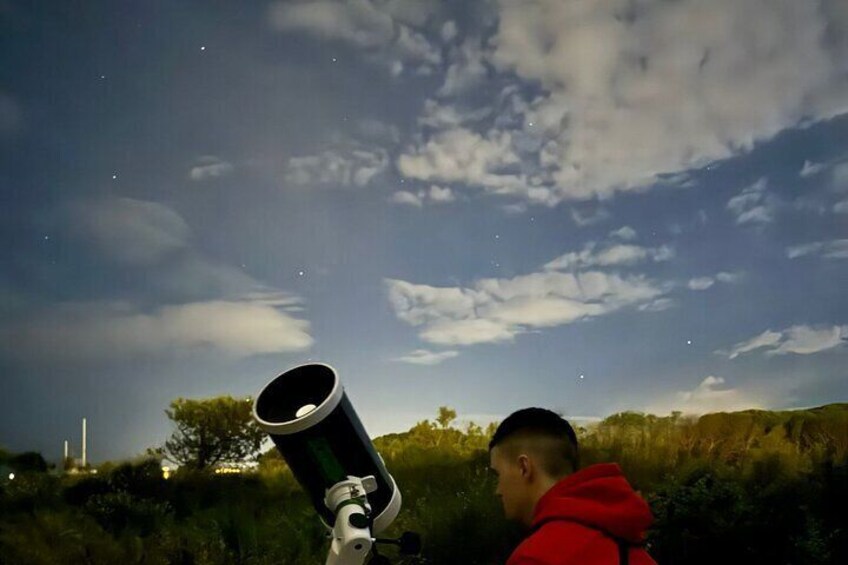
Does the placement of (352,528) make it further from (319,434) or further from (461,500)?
(461,500)

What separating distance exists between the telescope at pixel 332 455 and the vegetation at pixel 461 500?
303cm

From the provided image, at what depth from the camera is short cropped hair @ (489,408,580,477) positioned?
6.85 feet

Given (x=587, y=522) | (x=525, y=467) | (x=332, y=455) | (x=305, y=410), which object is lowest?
(x=587, y=522)

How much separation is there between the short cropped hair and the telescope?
34cm

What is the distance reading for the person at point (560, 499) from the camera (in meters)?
1.70

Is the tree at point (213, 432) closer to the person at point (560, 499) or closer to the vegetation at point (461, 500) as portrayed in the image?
the vegetation at point (461, 500)

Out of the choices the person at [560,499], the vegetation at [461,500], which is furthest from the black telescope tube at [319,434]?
the vegetation at [461,500]

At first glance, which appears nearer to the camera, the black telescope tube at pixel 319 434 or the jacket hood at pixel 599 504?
the jacket hood at pixel 599 504

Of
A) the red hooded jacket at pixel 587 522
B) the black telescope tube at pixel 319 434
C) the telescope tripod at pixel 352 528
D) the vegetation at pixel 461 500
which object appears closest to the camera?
the red hooded jacket at pixel 587 522

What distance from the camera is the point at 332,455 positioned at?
7.13 feet

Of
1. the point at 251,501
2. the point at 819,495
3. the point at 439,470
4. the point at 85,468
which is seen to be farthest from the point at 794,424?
the point at 85,468

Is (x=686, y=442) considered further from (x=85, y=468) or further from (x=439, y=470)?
(x=85, y=468)

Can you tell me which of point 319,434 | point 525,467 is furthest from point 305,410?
point 525,467

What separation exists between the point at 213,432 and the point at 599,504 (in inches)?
172
